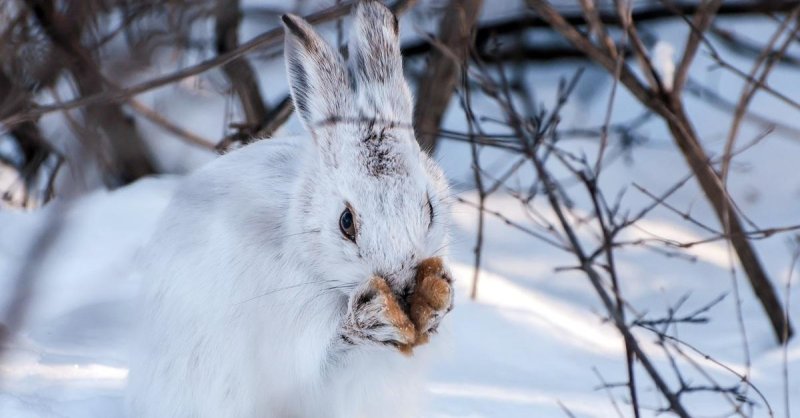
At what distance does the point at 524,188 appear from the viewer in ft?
16.6

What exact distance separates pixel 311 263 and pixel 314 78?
1.49 feet

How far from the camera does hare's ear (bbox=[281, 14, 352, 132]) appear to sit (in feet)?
8.59

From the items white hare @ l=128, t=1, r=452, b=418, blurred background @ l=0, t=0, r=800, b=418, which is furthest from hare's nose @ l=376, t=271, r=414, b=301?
blurred background @ l=0, t=0, r=800, b=418

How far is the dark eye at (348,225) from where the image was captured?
2422mm

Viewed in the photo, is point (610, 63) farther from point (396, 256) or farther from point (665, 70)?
point (396, 256)

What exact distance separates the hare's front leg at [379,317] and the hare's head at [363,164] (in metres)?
0.05

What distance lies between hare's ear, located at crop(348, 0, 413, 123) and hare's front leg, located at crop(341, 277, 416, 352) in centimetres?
53

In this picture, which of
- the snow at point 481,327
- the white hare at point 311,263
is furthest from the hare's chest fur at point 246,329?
the snow at point 481,327

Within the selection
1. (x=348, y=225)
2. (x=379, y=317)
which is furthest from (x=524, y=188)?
(x=379, y=317)

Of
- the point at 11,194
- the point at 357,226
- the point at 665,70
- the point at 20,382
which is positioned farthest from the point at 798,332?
the point at 11,194

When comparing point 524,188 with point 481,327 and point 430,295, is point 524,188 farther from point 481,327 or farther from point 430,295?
point 430,295

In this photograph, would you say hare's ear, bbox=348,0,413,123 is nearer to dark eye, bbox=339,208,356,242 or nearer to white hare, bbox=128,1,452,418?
white hare, bbox=128,1,452,418

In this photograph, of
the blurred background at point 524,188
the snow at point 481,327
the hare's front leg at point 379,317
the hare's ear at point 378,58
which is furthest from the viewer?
the snow at point 481,327

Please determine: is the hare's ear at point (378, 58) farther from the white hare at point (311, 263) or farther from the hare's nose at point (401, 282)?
the hare's nose at point (401, 282)
